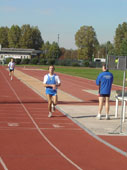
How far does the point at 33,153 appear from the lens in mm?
8938

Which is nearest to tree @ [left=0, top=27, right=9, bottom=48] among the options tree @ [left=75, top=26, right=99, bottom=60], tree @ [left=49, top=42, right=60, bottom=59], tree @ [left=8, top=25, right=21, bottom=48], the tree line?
the tree line

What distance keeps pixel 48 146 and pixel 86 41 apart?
120 metres

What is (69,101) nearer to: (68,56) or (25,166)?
(25,166)

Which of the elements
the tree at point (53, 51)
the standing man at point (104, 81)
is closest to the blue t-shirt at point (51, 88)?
the standing man at point (104, 81)

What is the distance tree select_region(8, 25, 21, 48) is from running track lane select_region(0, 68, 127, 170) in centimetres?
13291

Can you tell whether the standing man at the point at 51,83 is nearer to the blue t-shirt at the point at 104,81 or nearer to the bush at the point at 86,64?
the blue t-shirt at the point at 104,81

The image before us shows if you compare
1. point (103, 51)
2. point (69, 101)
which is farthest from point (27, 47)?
point (69, 101)

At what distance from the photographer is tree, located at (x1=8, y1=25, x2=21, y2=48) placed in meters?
146

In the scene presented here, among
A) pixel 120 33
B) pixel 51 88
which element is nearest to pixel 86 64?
pixel 120 33

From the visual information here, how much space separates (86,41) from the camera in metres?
129

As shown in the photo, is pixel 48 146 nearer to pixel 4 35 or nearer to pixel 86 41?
pixel 86 41

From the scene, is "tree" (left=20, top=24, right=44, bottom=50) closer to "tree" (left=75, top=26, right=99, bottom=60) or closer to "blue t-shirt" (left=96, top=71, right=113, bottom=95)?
"tree" (left=75, top=26, right=99, bottom=60)

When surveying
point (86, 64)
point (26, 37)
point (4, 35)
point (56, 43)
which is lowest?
point (86, 64)

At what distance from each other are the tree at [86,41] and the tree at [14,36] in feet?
84.1
